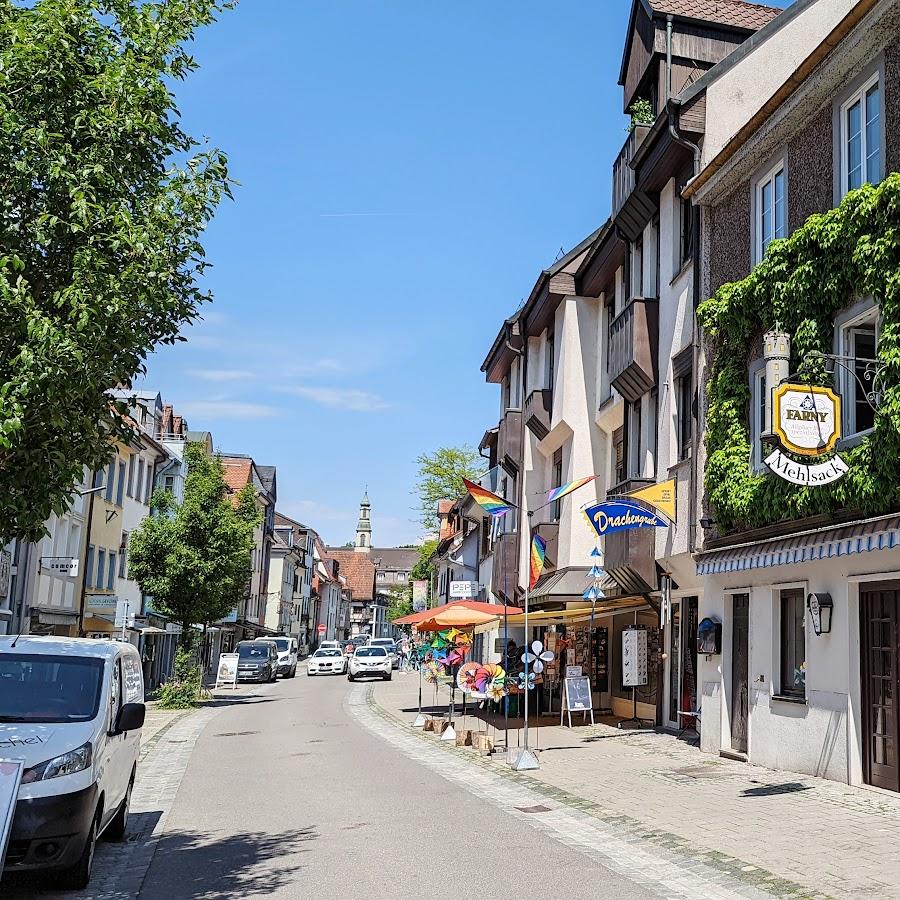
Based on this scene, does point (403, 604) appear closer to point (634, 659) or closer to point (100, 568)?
point (100, 568)

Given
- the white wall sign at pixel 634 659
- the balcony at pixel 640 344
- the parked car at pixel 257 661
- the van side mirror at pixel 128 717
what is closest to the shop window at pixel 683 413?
the balcony at pixel 640 344

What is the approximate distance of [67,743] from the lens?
26.9ft

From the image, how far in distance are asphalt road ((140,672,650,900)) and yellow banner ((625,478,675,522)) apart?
6.13 m

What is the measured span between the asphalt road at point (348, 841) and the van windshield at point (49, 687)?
1.53 metres

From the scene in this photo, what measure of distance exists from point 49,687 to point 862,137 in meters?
12.0

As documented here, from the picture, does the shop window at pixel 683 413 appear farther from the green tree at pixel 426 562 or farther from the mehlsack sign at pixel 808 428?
the green tree at pixel 426 562

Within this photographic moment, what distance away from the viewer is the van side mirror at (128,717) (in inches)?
361

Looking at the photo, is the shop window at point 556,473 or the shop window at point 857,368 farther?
the shop window at point 556,473

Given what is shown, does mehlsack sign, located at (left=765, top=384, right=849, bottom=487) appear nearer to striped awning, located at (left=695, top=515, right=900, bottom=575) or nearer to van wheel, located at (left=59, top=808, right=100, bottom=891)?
striped awning, located at (left=695, top=515, right=900, bottom=575)

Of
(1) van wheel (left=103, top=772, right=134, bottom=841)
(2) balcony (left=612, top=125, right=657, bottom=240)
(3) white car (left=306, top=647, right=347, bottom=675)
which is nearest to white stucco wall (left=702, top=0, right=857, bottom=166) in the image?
(2) balcony (left=612, top=125, right=657, bottom=240)

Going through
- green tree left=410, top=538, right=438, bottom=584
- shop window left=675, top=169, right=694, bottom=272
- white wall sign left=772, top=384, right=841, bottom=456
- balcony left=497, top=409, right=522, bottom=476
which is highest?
shop window left=675, top=169, right=694, bottom=272

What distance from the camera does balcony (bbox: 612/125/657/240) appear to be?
22438 mm

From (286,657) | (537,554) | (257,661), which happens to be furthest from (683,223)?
(286,657)

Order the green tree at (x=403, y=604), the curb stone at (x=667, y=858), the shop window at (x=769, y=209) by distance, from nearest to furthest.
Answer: the curb stone at (x=667, y=858), the shop window at (x=769, y=209), the green tree at (x=403, y=604)
